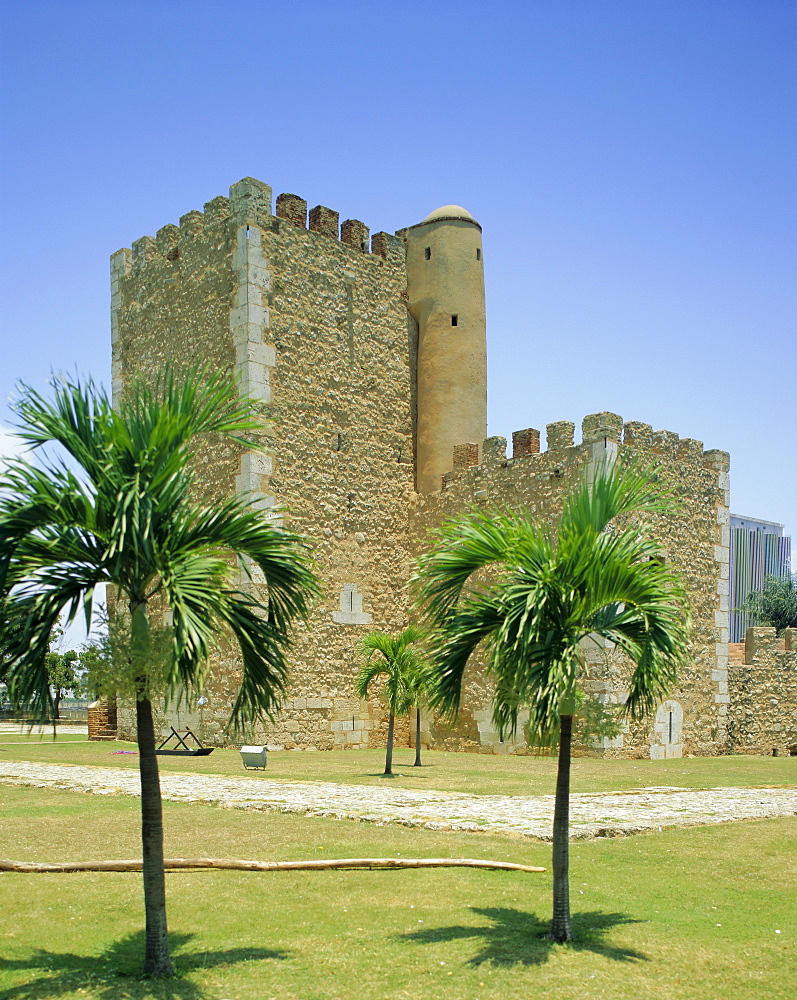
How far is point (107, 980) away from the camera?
19.6ft

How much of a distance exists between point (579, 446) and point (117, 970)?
55.4 ft

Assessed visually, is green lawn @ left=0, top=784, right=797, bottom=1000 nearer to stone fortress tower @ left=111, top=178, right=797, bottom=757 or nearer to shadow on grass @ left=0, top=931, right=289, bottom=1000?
shadow on grass @ left=0, top=931, right=289, bottom=1000

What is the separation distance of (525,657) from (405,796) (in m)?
7.21

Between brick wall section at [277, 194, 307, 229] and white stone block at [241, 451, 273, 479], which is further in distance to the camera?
brick wall section at [277, 194, 307, 229]

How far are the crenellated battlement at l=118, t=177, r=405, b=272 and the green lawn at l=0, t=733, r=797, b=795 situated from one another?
12.0 m

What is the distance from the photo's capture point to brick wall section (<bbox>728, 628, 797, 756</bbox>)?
973 inches

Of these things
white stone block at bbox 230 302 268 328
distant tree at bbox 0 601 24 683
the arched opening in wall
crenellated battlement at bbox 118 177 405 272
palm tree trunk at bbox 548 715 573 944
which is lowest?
the arched opening in wall

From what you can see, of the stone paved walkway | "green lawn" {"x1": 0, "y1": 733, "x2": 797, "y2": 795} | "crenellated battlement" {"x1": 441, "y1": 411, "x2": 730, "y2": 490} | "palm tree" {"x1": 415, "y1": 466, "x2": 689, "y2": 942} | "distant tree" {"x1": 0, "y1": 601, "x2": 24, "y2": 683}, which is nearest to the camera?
"distant tree" {"x1": 0, "y1": 601, "x2": 24, "y2": 683}

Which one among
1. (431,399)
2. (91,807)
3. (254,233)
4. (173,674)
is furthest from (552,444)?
(173,674)

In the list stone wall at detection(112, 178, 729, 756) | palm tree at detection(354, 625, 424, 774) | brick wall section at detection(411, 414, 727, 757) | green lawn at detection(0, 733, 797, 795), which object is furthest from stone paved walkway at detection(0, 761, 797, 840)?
brick wall section at detection(411, 414, 727, 757)

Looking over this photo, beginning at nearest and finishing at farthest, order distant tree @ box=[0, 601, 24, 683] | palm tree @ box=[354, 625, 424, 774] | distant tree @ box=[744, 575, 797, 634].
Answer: distant tree @ box=[0, 601, 24, 683] < palm tree @ box=[354, 625, 424, 774] < distant tree @ box=[744, 575, 797, 634]

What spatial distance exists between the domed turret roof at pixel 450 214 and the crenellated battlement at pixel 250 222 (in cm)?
107

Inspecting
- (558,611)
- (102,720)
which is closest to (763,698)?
(102,720)

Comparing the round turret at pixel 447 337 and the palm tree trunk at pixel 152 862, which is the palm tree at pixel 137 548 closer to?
the palm tree trunk at pixel 152 862
